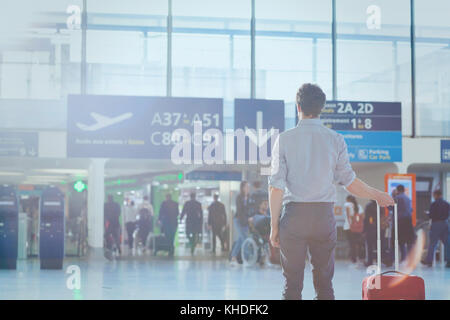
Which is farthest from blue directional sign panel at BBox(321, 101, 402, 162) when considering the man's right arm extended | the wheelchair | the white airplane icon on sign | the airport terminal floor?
the man's right arm extended

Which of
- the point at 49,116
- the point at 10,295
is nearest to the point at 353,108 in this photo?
the point at 49,116

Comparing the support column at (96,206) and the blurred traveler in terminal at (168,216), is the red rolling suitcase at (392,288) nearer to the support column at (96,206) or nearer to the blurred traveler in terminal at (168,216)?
the support column at (96,206)

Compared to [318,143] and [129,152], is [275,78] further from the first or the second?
[318,143]

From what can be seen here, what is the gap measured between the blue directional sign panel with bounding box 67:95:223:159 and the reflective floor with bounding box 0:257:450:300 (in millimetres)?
2255

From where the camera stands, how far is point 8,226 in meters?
14.0

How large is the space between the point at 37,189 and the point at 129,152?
17602mm

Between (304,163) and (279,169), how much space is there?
14cm

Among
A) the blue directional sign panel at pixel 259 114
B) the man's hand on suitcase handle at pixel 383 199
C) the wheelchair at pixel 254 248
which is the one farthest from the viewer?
the blue directional sign panel at pixel 259 114

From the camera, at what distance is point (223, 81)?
18.7 meters

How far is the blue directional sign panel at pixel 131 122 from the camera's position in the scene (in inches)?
587

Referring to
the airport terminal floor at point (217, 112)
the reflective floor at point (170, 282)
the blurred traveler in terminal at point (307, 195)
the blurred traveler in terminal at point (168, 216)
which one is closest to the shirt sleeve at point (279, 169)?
the blurred traveler in terminal at point (307, 195)

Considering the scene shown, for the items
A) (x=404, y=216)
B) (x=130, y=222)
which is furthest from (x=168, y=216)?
(x=404, y=216)

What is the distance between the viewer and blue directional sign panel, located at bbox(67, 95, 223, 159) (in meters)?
14.9
